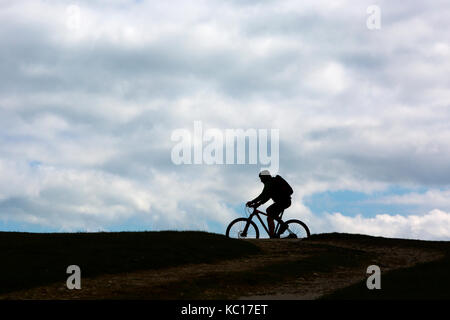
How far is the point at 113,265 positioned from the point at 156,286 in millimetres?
3884

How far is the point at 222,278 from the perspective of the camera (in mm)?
18219

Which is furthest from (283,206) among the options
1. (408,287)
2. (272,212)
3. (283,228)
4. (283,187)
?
(408,287)

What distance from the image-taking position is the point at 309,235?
2917 centimetres

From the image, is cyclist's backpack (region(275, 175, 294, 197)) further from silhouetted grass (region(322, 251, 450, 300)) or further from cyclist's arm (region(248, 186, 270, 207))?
silhouetted grass (region(322, 251, 450, 300))

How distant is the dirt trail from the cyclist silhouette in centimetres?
303

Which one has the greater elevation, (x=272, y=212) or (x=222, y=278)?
(x=272, y=212)

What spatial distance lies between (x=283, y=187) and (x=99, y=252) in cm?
899

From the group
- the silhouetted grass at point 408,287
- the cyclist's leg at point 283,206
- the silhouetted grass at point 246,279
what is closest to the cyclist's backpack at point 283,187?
the cyclist's leg at point 283,206

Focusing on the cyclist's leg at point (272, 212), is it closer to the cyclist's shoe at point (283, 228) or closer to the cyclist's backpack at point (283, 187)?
the cyclist's shoe at point (283, 228)

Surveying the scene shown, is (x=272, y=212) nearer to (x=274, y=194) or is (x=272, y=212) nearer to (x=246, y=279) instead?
(x=274, y=194)
